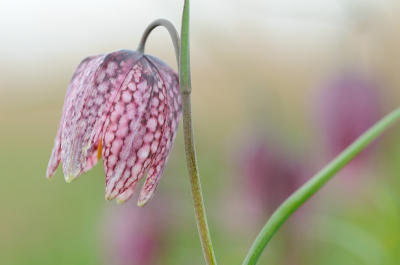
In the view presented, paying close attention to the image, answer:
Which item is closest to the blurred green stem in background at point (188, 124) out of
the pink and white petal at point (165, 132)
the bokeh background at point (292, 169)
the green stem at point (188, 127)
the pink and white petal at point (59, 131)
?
the green stem at point (188, 127)

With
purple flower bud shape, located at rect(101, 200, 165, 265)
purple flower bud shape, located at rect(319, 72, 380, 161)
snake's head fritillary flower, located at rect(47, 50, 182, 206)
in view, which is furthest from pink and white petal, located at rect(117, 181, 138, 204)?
purple flower bud shape, located at rect(319, 72, 380, 161)

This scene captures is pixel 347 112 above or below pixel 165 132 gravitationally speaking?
above

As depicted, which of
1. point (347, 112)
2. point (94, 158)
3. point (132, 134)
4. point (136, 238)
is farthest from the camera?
point (347, 112)

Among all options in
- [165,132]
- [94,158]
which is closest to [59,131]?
[94,158]

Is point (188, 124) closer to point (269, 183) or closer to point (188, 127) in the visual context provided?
point (188, 127)

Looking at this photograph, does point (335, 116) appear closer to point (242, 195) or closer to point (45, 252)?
point (242, 195)

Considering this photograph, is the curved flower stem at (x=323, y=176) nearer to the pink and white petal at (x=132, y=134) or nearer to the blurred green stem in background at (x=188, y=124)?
the blurred green stem in background at (x=188, y=124)

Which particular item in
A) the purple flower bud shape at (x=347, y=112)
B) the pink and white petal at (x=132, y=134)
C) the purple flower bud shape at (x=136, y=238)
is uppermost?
the purple flower bud shape at (x=347, y=112)

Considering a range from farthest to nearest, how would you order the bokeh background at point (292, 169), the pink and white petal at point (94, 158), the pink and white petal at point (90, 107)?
1. the bokeh background at point (292, 169)
2. the pink and white petal at point (94, 158)
3. the pink and white petal at point (90, 107)
